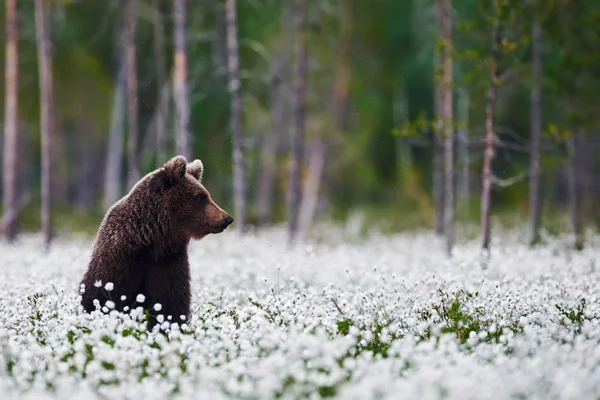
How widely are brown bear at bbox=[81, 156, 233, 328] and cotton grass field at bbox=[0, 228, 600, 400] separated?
0.32 meters

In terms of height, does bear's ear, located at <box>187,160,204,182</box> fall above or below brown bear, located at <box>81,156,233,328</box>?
above

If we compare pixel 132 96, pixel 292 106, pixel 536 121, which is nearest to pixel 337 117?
pixel 292 106

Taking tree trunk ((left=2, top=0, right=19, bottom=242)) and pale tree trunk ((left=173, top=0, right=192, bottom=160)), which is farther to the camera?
tree trunk ((left=2, top=0, right=19, bottom=242))

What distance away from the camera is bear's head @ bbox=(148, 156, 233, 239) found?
803cm

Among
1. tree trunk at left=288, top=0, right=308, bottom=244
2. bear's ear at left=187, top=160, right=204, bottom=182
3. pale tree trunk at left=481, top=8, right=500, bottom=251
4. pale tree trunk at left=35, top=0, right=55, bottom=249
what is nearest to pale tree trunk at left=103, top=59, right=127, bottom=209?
pale tree trunk at left=35, top=0, right=55, bottom=249

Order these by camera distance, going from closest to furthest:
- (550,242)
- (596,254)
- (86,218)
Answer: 1. (596,254)
2. (550,242)
3. (86,218)

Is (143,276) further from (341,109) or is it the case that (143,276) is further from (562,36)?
(341,109)

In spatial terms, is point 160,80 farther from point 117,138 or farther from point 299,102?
point 299,102

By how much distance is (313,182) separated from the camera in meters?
32.8

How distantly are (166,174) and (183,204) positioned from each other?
1.15 feet

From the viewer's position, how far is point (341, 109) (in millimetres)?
34000

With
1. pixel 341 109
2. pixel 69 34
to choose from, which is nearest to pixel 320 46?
pixel 341 109

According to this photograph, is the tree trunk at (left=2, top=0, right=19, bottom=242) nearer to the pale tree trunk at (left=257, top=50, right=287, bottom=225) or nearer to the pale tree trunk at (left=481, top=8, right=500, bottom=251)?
the pale tree trunk at (left=481, top=8, right=500, bottom=251)

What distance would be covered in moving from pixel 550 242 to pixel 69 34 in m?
21.6
